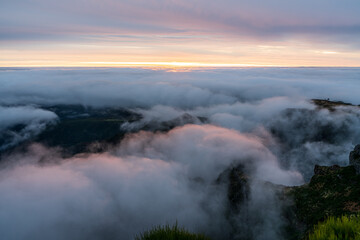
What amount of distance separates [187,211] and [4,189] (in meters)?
146

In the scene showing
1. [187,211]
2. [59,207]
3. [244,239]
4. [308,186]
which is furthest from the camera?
[59,207]

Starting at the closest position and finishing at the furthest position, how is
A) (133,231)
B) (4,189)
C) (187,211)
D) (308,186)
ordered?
(308,186) → (187,211) → (133,231) → (4,189)

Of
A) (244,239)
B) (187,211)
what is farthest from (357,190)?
(187,211)

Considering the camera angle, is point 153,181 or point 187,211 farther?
point 153,181

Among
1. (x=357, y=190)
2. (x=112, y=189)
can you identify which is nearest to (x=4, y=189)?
(x=112, y=189)

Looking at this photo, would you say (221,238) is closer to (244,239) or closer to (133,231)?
(244,239)

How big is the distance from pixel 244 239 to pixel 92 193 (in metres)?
122

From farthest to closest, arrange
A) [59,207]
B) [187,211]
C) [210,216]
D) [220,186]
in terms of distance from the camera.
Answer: [59,207]
[187,211]
[220,186]
[210,216]

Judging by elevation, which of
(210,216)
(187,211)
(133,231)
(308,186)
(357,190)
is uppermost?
(357,190)

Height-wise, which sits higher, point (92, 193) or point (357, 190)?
point (357, 190)

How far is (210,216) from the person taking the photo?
97.6m

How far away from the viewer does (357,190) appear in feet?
110

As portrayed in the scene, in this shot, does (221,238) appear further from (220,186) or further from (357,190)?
(357,190)

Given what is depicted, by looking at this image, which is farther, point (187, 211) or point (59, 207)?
point (59, 207)
